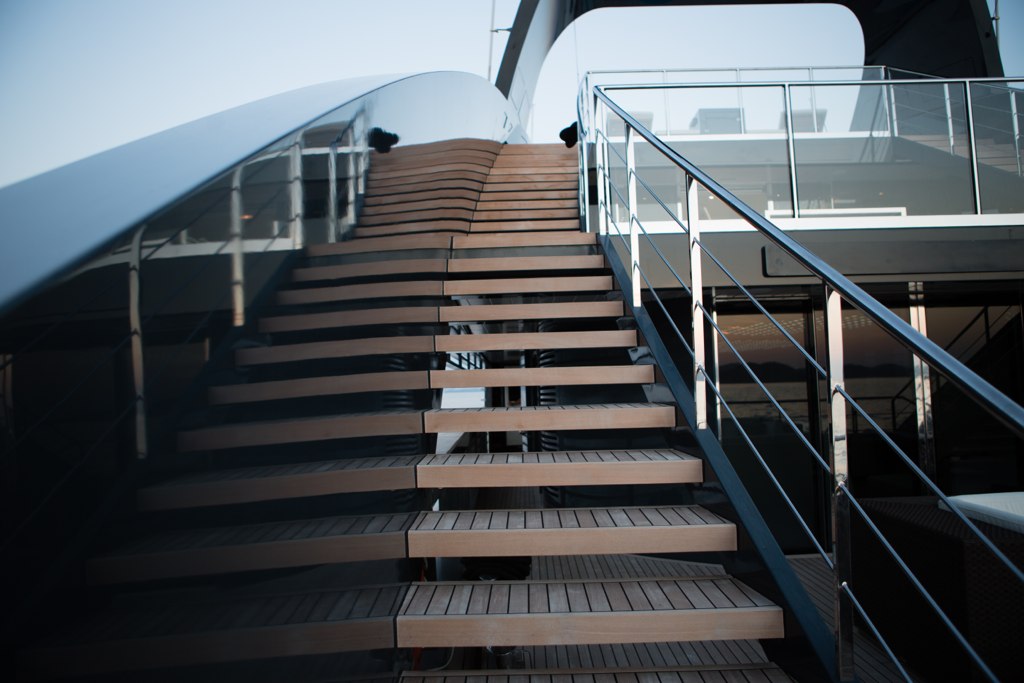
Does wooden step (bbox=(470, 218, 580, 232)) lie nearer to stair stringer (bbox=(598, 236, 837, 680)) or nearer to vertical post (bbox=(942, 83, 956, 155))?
stair stringer (bbox=(598, 236, 837, 680))

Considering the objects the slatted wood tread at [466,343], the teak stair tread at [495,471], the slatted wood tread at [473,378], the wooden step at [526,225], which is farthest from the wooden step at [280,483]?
the wooden step at [526,225]

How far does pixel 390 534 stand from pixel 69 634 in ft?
2.83

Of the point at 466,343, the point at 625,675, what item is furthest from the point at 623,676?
the point at 466,343

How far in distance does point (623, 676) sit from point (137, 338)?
1191 millimetres

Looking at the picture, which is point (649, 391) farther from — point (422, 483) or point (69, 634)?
point (69, 634)

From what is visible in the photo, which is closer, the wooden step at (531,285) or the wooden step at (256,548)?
the wooden step at (256,548)

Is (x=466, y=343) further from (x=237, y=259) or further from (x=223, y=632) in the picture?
(x=223, y=632)

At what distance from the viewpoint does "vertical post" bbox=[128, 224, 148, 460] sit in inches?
33.4

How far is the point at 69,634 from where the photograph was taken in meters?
0.69

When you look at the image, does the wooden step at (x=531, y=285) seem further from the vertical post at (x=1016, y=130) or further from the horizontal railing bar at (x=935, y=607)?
the vertical post at (x=1016, y=130)

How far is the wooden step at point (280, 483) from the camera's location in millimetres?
894

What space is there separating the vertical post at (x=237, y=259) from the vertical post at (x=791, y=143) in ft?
10.4

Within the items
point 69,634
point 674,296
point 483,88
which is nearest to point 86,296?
point 69,634

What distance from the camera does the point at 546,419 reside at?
2049 millimetres
